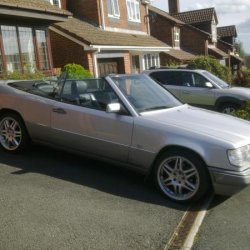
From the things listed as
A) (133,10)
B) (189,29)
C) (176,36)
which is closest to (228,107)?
(133,10)

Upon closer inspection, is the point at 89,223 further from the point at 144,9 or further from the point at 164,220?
the point at 144,9

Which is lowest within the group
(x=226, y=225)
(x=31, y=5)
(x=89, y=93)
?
(x=226, y=225)

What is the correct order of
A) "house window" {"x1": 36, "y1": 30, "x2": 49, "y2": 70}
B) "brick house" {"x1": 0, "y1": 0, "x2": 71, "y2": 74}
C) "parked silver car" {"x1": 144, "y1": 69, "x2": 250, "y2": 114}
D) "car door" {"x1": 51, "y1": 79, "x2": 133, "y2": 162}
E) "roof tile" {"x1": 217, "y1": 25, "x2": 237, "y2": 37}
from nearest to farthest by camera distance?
"car door" {"x1": 51, "y1": 79, "x2": 133, "y2": 162} → "parked silver car" {"x1": 144, "y1": 69, "x2": 250, "y2": 114} → "brick house" {"x1": 0, "y1": 0, "x2": 71, "y2": 74} → "house window" {"x1": 36, "y1": 30, "x2": 49, "y2": 70} → "roof tile" {"x1": 217, "y1": 25, "x2": 237, "y2": 37}

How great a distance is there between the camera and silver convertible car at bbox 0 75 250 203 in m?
4.93

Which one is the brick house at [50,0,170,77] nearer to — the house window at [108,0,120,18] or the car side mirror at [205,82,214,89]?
the house window at [108,0,120,18]

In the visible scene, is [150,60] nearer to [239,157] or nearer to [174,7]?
[174,7]

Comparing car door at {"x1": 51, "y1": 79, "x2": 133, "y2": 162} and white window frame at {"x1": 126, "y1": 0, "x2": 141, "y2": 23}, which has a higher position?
white window frame at {"x1": 126, "y1": 0, "x2": 141, "y2": 23}

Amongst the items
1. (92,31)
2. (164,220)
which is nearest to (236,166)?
(164,220)

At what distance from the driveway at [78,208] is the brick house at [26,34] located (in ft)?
24.4

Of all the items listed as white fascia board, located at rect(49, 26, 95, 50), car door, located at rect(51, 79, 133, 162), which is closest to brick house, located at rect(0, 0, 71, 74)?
white fascia board, located at rect(49, 26, 95, 50)

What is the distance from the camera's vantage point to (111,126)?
5602 millimetres

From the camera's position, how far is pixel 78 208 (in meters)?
4.77

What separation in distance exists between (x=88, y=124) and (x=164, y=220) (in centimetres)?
185

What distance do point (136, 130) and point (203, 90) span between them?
7852 millimetres
